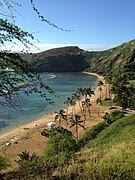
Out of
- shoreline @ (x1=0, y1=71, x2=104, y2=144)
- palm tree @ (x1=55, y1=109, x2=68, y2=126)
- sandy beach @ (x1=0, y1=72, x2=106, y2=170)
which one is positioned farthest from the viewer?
palm tree @ (x1=55, y1=109, x2=68, y2=126)

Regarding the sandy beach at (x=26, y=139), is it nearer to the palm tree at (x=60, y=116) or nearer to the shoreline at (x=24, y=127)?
the shoreline at (x=24, y=127)

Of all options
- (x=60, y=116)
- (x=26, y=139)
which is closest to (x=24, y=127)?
(x=60, y=116)

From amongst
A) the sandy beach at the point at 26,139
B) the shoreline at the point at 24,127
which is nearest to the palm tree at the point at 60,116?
the sandy beach at the point at 26,139

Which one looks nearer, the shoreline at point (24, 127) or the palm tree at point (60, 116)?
the shoreline at point (24, 127)

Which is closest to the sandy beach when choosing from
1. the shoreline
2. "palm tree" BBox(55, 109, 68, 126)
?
the shoreline

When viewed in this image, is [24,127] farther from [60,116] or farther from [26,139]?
[26,139]

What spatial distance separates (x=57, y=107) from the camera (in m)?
94.2

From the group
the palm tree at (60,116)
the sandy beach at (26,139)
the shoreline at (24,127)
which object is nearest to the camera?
the sandy beach at (26,139)

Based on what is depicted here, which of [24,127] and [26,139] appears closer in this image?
[26,139]

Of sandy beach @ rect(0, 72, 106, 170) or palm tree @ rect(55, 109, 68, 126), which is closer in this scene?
sandy beach @ rect(0, 72, 106, 170)

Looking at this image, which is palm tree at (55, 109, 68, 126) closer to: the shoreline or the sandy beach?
the sandy beach

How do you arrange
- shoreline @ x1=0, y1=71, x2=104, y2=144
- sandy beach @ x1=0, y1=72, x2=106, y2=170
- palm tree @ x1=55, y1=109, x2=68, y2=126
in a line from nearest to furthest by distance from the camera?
sandy beach @ x1=0, y1=72, x2=106, y2=170 < shoreline @ x1=0, y1=71, x2=104, y2=144 < palm tree @ x1=55, y1=109, x2=68, y2=126

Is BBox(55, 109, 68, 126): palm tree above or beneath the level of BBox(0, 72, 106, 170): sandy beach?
above

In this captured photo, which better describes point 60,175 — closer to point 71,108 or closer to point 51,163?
point 51,163
